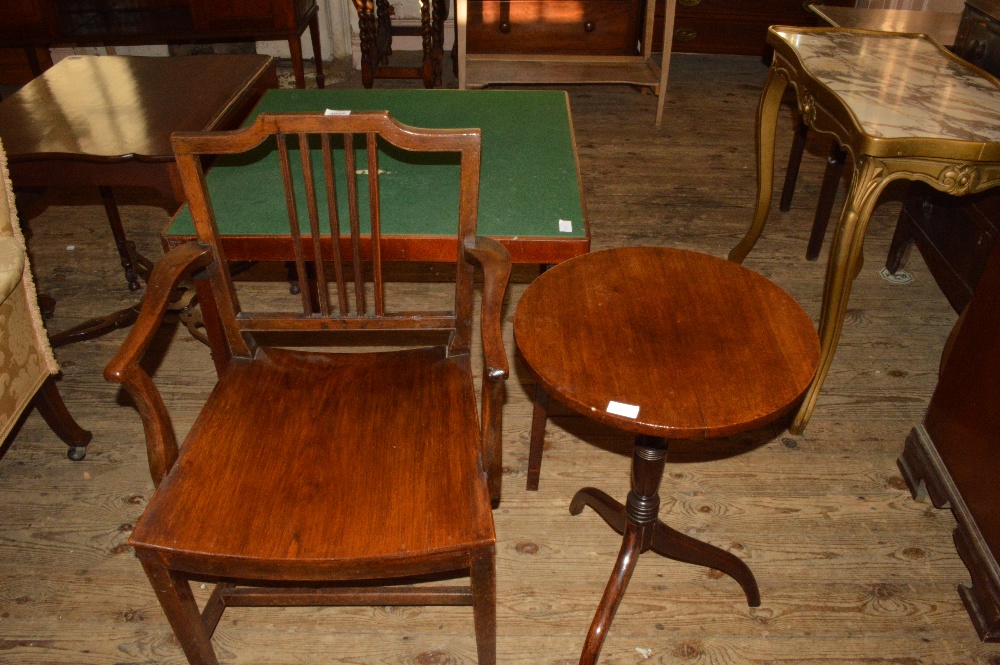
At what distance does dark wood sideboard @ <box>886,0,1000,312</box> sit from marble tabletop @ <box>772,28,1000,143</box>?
0.17 m

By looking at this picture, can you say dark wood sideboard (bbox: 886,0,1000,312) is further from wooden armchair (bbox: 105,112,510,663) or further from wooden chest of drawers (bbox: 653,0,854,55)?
wooden chest of drawers (bbox: 653,0,854,55)

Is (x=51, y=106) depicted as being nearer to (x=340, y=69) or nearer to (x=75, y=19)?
(x=75, y=19)

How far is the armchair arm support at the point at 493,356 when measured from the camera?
1259 mm

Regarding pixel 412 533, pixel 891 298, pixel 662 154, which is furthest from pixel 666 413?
pixel 662 154

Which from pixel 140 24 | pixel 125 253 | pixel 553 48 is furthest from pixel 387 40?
pixel 125 253

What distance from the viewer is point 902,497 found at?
6.56 feet

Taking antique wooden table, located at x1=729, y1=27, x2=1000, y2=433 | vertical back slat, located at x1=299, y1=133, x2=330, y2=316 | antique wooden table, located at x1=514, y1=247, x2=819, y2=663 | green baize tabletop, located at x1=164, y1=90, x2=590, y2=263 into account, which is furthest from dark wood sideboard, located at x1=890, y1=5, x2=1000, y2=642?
vertical back slat, located at x1=299, y1=133, x2=330, y2=316

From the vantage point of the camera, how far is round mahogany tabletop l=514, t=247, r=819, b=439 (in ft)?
4.13

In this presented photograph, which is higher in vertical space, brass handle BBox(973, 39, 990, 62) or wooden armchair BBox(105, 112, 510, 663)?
brass handle BBox(973, 39, 990, 62)

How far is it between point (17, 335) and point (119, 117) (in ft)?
2.11

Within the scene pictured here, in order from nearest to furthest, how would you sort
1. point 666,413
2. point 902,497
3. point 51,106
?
point 666,413
point 902,497
point 51,106

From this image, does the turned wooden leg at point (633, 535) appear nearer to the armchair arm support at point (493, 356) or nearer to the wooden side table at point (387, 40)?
the armchair arm support at point (493, 356)

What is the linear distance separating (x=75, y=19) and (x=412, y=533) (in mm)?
3544

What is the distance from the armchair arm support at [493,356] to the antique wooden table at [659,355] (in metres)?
0.09
